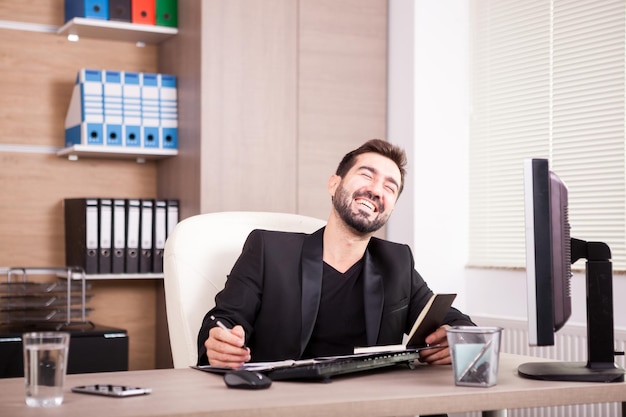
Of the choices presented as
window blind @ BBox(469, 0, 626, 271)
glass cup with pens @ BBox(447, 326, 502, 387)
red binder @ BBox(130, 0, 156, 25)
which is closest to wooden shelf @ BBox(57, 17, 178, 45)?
red binder @ BBox(130, 0, 156, 25)

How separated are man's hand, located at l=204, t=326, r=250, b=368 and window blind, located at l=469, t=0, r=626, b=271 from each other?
6.45 ft

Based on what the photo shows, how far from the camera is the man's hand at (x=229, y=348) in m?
1.75

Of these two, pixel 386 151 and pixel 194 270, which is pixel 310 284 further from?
pixel 386 151

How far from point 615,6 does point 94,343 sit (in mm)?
2351

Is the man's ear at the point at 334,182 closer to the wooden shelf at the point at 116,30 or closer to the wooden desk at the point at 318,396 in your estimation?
the wooden desk at the point at 318,396

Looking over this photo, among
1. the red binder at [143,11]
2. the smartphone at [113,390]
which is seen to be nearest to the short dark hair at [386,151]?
the smartphone at [113,390]

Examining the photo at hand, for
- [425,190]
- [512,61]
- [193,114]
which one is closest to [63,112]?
[193,114]

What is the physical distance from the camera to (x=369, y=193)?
233 centimetres

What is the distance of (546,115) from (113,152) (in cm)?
179

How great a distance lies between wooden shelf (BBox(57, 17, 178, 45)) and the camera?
142 inches

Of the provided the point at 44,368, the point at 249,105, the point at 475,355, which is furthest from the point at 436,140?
the point at 44,368

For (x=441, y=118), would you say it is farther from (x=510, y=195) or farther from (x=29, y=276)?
(x=29, y=276)

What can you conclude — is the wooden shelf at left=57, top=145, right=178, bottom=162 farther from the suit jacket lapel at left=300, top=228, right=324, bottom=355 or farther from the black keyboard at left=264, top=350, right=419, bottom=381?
the black keyboard at left=264, top=350, right=419, bottom=381

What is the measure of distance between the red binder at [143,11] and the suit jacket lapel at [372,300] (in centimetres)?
191
